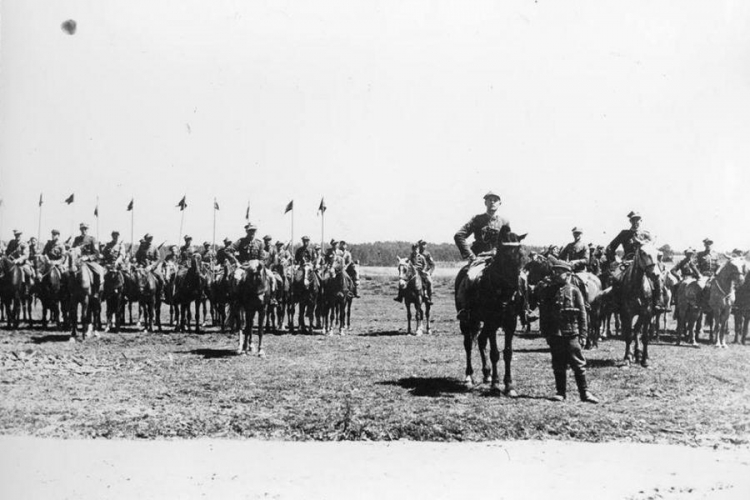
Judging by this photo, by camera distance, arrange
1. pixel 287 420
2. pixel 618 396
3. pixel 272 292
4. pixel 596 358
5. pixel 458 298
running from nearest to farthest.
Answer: pixel 287 420
pixel 618 396
pixel 458 298
pixel 596 358
pixel 272 292

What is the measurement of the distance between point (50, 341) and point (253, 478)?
42.2 feet

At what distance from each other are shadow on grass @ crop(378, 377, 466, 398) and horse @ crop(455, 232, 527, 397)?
0.31 metres

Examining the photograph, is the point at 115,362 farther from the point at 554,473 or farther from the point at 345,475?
the point at 554,473

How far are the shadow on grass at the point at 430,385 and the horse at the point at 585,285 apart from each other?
2142mm

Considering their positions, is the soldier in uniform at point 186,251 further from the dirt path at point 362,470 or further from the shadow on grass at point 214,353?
the dirt path at point 362,470

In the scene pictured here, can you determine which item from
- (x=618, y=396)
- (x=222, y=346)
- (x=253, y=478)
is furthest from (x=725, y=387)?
(x=222, y=346)

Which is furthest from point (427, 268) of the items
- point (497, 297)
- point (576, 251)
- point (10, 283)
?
point (10, 283)

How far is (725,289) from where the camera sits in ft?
60.3

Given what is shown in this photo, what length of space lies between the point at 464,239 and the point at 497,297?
1.30m

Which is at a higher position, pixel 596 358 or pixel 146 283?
pixel 146 283

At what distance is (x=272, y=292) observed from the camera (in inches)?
639

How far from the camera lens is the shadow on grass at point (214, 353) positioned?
15.2 metres

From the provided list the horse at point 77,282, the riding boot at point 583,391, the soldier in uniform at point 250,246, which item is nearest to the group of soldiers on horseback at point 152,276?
the horse at point 77,282

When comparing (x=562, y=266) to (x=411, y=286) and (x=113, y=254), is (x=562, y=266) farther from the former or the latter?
(x=113, y=254)
